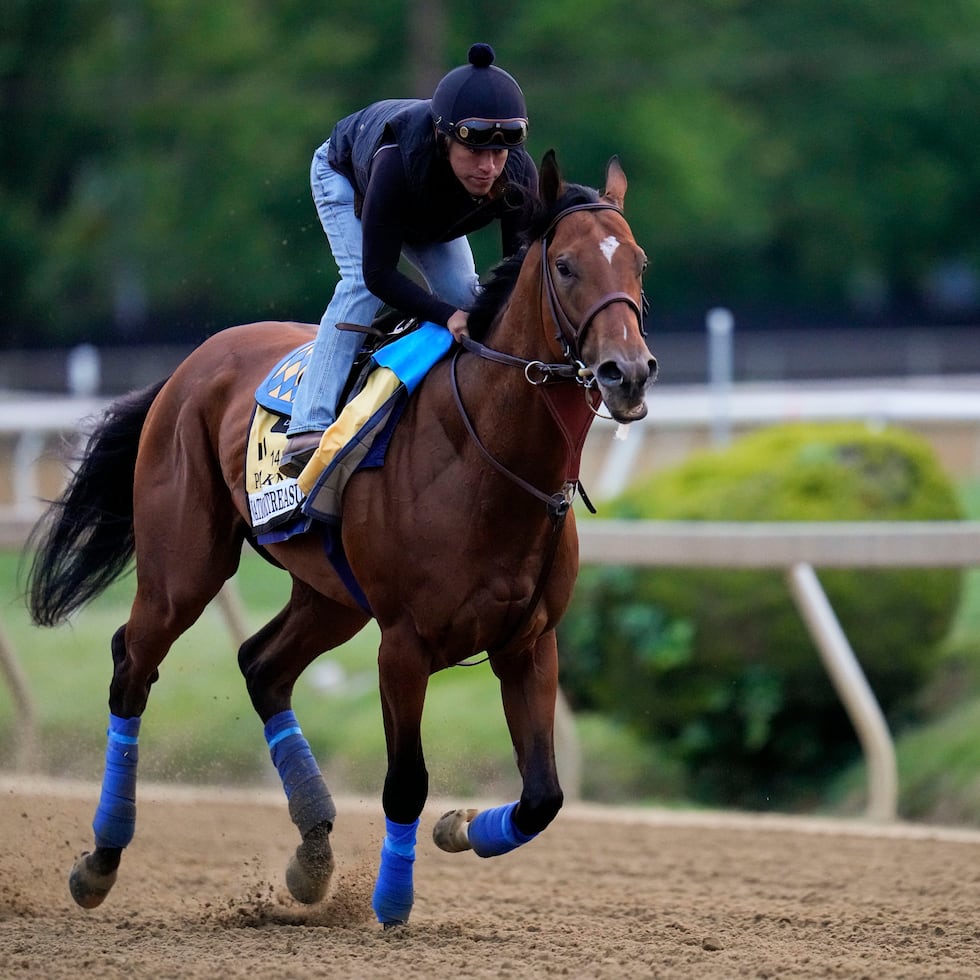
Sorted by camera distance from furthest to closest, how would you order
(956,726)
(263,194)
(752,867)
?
(263,194) → (956,726) → (752,867)

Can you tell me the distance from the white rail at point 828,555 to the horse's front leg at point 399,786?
7.83 feet

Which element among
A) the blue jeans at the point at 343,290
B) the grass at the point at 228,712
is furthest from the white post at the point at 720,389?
the blue jeans at the point at 343,290

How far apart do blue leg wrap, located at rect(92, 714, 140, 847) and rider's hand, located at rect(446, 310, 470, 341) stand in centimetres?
182

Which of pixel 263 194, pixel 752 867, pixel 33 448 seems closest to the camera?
pixel 752 867

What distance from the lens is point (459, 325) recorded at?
4602 mm

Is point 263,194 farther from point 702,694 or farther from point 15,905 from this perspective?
point 15,905

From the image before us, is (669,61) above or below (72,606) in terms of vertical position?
above

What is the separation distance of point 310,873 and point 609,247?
2.16 metres

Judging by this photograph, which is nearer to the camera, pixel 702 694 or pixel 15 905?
pixel 15 905

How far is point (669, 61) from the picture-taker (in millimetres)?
29484

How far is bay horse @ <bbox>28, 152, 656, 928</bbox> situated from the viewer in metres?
4.21

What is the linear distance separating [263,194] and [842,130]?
10.6 m

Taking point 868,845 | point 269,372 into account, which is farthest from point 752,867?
point 269,372

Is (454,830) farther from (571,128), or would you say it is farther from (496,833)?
(571,128)
